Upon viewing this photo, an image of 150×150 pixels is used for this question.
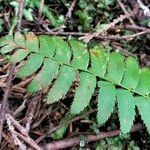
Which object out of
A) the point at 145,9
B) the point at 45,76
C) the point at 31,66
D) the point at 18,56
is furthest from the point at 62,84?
the point at 145,9

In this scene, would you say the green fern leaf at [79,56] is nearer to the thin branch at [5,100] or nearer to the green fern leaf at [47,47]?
the green fern leaf at [47,47]

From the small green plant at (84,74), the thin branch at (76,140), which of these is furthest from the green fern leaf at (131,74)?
the thin branch at (76,140)

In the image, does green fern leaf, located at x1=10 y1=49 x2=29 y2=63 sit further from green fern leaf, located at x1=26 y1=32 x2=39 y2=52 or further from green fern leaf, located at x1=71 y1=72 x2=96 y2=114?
green fern leaf, located at x1=71 y1=72 x2=96 y2=114

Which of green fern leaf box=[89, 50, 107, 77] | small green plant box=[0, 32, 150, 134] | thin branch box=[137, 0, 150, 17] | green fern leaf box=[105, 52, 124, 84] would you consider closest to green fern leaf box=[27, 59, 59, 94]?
small green plant box=[0, 32, 150, 134]

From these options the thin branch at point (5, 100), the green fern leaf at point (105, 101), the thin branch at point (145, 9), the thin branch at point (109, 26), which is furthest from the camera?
the thin branch at point (145, 9)

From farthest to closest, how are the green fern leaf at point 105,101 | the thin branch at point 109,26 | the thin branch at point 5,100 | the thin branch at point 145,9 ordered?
the thin branch at point 145,9 < the thin branch at point 109,26 < the thin branch at point 5,100 < the green fern leaf at point 105,101

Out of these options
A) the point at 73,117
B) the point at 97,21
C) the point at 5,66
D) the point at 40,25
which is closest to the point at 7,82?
the point at 5,66

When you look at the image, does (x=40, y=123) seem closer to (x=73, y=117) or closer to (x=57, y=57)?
(x=73, y=117)
